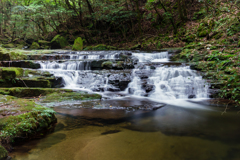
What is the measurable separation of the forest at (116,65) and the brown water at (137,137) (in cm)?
9

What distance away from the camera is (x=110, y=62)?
33.8 feet

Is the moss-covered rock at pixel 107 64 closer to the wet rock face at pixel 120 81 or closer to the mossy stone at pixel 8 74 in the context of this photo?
the wet rock face at pixel 120 81

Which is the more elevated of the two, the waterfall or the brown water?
the waterfall

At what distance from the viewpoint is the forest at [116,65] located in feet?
12.4

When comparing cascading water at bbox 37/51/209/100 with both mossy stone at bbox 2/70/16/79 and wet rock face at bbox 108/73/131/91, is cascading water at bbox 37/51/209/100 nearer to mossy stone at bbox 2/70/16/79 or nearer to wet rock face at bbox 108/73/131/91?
wet rock face at bbox 108/73/131/91

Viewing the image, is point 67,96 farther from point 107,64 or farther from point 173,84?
point 173,84

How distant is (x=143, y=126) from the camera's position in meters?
4.07

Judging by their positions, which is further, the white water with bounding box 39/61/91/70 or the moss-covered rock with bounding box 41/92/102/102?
the white water with bounding box 39/61/91/70

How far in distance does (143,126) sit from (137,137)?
72 centimetres

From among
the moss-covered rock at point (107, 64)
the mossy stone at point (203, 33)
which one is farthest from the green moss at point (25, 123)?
the mossy stone at point (203, 33)

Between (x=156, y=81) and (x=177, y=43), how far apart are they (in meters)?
8.61

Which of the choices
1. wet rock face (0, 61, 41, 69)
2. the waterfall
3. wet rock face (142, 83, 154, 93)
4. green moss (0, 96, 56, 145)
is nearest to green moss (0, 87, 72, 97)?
green moss (0, 96, 56, 145)

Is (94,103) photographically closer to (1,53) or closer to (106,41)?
(1,53)

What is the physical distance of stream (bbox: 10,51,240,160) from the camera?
110 inches
